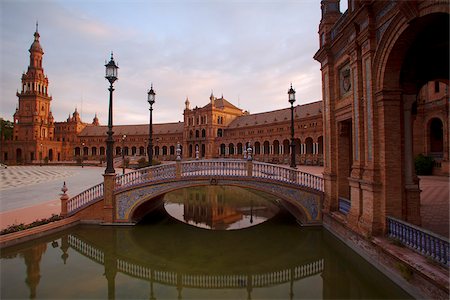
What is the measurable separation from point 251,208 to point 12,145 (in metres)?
84.2

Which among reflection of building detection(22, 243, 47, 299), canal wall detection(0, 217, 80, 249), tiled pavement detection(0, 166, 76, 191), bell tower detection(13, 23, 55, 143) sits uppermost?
bell tower detection(13, 23, 55, 143)

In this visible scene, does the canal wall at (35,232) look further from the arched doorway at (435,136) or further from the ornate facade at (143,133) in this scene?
the ornate facade at (143,133)

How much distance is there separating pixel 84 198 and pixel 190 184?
493 cm

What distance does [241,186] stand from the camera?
516 inches

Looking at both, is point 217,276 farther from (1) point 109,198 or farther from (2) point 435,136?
(2) point 435,136

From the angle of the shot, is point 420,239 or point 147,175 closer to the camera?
point 420,239

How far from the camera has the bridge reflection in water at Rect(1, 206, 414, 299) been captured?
7.38m

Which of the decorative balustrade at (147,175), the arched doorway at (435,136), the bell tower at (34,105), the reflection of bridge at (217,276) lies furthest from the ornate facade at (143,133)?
the reflection of bridge at (217,276)

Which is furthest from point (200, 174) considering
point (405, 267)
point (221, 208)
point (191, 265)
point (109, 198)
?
point (405, 267)

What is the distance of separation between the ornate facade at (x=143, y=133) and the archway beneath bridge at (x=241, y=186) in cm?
4146

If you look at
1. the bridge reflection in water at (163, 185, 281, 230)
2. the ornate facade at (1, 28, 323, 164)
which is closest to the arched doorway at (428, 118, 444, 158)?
the bridge reflection in water at (163, 185, 281, 230)

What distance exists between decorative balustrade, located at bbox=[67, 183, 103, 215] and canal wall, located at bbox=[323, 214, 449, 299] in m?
10.7

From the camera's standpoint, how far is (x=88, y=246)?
10.7 m

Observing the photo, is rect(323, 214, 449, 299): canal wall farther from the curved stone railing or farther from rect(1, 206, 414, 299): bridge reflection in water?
the curved stone railing
